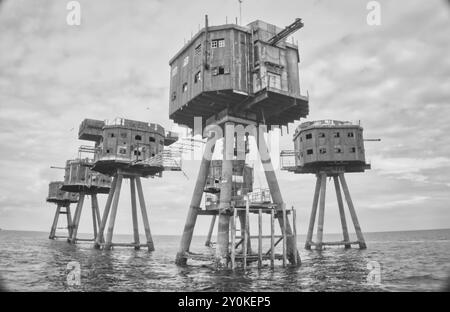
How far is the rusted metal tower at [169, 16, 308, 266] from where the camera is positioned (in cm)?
2366

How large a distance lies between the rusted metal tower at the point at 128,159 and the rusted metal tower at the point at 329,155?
15376mm

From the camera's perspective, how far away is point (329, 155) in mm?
38625

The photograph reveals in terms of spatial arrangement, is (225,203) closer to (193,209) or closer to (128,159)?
(193,209)

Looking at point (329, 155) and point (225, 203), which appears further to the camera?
point (329, 155)

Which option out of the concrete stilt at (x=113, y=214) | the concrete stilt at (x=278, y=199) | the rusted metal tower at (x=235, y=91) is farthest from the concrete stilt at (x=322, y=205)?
the concrete stilt at (x=113, y=214)

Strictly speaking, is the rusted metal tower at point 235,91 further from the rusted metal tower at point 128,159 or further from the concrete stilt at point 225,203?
the rusted metal tower at point 128,159

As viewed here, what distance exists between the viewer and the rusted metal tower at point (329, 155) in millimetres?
38719

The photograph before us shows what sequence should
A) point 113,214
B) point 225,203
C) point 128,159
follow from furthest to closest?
point 128,159, point 113,214, point 225,203

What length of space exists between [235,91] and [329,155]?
19283 millimetres

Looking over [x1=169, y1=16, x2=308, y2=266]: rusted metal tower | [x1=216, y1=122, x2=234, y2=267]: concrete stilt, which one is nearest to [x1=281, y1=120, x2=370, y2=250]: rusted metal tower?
[x1=169, y1=16, x2=308, y2=266]: rusted metal tower

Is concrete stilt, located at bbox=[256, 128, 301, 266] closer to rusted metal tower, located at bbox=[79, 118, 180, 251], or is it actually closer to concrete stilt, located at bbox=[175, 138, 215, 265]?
concrete stilt, located at bbox=[175, 138, 215, 265]

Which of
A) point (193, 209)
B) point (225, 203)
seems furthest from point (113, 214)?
point (225, 203)

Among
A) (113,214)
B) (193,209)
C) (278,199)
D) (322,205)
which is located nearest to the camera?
(278,199)
